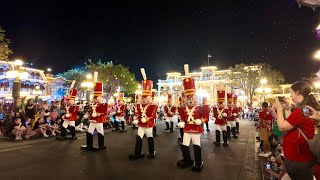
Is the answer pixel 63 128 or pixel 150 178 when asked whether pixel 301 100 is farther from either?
pixel 63 128

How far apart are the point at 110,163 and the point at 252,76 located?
33868 mm

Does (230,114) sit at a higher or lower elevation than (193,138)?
higher

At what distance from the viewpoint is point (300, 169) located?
134 inches

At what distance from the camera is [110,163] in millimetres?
7559

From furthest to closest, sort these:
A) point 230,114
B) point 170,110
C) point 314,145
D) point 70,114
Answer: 1. point 170,110
2. point 230,114
3. point 70,114
4. point 314,145

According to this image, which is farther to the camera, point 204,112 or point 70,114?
point 70,114

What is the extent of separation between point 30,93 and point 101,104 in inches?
1975

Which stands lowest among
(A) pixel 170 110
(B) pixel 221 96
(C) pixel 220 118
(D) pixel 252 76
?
(C) pixel 220 118

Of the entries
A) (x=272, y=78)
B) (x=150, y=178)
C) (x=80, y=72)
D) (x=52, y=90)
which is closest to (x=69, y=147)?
(x=150, y=178)

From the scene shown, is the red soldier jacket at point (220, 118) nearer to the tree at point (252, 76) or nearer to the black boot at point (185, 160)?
the black boot at point (185, 160)

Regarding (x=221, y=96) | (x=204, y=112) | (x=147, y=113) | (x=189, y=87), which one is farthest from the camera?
(x=221, y=96)

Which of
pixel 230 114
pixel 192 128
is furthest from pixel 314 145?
pixel 230 114

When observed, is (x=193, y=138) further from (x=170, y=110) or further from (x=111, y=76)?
(x=111, y=76)

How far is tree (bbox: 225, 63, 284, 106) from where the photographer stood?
119 ft
